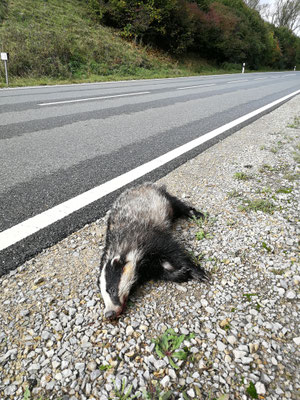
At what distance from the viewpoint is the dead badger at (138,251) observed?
1.96m

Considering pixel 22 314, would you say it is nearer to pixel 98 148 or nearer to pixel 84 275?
pixel 84 275

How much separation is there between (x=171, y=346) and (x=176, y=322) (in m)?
0.16

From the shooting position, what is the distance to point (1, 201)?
283cm

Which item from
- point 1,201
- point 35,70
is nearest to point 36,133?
point 1,201

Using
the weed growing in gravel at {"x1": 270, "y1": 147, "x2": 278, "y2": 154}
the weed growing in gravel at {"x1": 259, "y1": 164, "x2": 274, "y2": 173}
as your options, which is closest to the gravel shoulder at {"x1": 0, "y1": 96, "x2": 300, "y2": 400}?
the weed growing in gravel at {"x1": 259, "y1": 164, "x2": 274, "y2": 173}

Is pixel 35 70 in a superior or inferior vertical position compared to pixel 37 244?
superior

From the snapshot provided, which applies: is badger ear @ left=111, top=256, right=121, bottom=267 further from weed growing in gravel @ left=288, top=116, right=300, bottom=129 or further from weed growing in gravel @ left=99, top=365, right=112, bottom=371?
weed growing in gravel @ left=288, top=116, right=300, bottom=129

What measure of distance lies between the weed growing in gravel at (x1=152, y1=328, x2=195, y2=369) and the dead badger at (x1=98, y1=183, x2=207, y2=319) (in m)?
0.34

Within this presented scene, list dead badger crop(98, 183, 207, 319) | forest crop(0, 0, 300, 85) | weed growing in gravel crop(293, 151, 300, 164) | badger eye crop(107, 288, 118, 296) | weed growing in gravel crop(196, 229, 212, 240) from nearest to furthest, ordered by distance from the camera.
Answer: badger eye crop(107, 288, 118, 296), dead badger crop(98, 183, 207, 319), weed growing in gravel crop(196, 229, 212, 240), weed growing in gravel crop(293, 151, 300, 164), forest crop(0, 0, 300, 85)

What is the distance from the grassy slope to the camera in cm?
1300

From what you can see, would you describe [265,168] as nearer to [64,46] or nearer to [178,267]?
[178,267]

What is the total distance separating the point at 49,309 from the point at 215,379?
1065 mm

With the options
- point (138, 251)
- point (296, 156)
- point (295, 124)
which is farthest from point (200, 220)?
point (295, 124)

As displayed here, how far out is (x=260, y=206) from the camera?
2.85 metres
